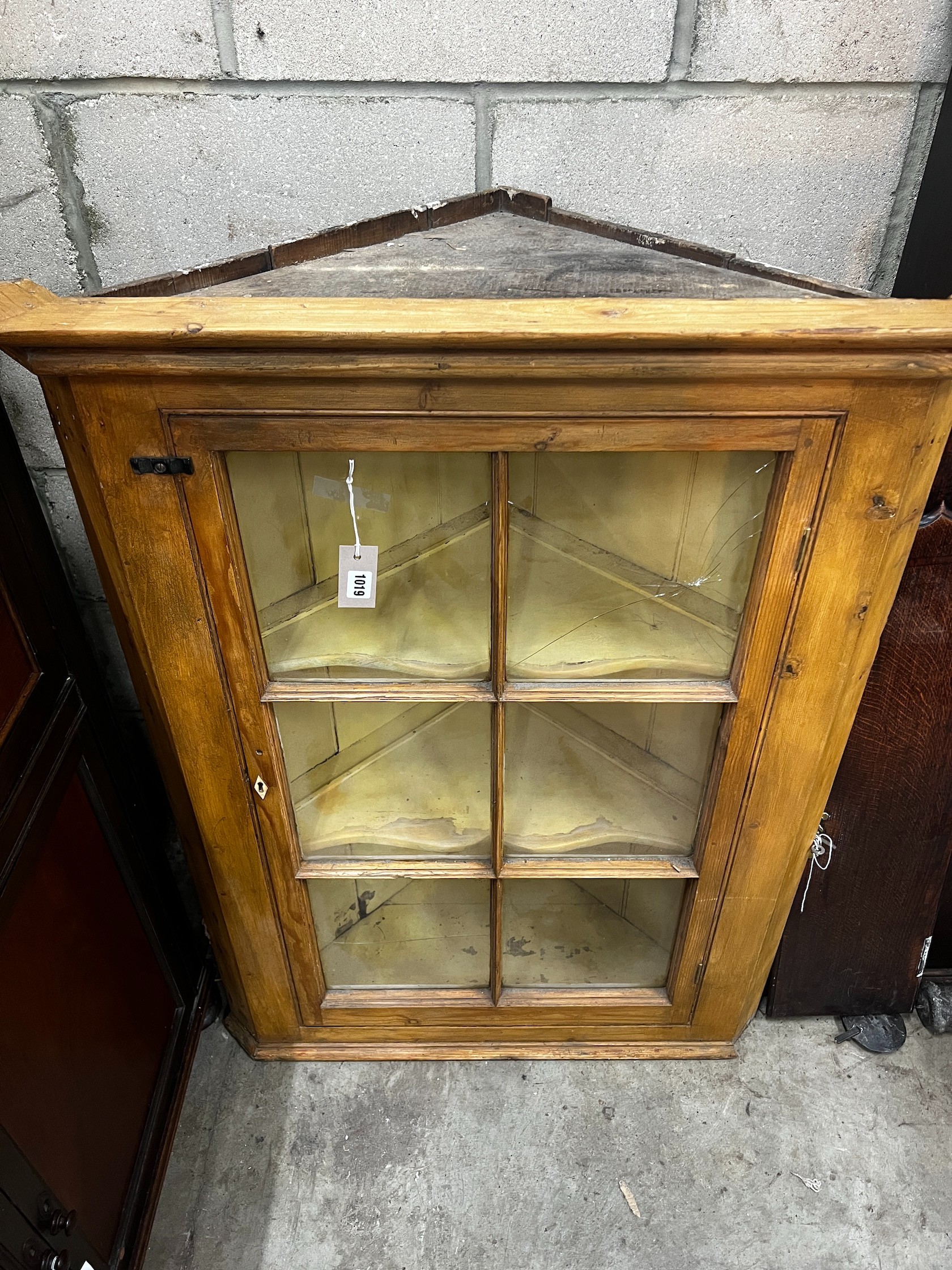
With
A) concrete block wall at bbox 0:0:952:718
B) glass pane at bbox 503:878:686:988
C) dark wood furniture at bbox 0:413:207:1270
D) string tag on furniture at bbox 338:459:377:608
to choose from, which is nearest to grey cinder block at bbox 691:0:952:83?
concrete block wall at bbox 0:0:952:718

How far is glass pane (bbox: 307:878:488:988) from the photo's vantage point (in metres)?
1.48

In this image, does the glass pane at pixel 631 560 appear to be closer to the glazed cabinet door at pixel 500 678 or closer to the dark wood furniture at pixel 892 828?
the glazed cabinet door at pixel 500 678

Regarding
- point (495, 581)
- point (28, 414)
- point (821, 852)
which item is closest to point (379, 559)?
point (495, 581)

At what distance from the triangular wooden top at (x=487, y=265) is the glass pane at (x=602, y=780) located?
572 mm

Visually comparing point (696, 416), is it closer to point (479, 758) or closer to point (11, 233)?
point (479, 758)

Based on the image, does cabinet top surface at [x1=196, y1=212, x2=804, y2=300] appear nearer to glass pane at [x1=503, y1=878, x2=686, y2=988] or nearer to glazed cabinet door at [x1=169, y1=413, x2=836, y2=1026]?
glazed cabinet door at [x1=169, y1=413, x2=836, y2=1026]

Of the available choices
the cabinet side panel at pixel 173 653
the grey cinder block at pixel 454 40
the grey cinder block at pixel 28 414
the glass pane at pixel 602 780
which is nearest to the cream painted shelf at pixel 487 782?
the glass pane at pixel 602 780

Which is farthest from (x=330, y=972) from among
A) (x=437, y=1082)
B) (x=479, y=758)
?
(x=479, y=758)

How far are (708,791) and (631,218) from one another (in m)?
0.89

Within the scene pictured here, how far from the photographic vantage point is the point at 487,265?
3.21 ft

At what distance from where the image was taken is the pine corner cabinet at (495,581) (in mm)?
836

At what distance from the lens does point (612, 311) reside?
0.81m

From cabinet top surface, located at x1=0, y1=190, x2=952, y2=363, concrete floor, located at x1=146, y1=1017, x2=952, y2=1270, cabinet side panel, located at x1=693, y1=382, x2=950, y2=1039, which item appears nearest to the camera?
cabinet top surface, located at x1=0, y1=190, x2=952, y2=363

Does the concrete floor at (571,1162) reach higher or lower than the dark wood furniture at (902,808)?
lower
